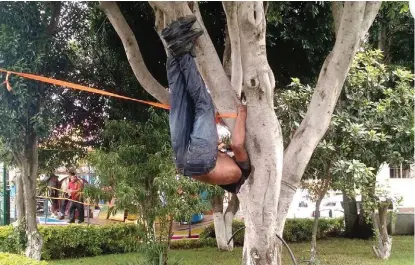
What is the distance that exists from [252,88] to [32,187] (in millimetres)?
4870

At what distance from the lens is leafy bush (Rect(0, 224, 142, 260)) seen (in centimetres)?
917

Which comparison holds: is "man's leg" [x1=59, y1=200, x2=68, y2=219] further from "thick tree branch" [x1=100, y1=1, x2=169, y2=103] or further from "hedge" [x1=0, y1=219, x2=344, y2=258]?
"thick tree branch" [x1=100, y1=1, x2=169, y2=103]

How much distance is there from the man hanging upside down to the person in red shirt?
7284mm

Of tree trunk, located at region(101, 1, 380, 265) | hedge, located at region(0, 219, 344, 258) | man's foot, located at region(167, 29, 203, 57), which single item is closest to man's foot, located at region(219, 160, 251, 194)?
tree trunk, located at region(101, 1, 380, 265)

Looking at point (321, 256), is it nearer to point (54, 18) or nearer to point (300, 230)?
point (300, 230)

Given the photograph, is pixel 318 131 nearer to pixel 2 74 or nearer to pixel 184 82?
pixel 184 82

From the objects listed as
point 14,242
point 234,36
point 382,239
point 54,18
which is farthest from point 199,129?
point 382,239

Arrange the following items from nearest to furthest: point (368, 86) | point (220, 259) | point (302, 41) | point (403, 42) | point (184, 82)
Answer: point (184, 82), point (368, 86), point (302, 41), point (220, 259), point (403, 42)

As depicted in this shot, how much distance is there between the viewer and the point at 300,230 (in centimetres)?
1211

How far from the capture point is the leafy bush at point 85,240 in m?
9.17

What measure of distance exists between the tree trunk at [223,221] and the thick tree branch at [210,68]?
5933mm

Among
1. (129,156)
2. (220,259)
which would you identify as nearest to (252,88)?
(129,156)


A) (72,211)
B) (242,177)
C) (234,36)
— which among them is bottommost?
(72,211)

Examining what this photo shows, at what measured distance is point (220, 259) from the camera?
8898 mm
